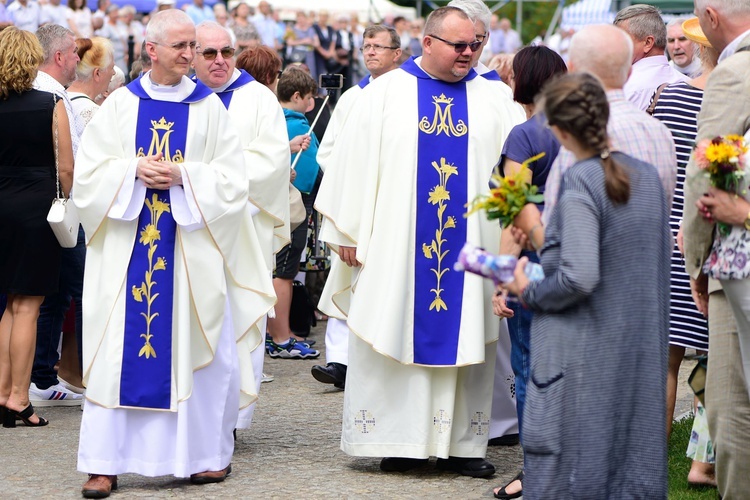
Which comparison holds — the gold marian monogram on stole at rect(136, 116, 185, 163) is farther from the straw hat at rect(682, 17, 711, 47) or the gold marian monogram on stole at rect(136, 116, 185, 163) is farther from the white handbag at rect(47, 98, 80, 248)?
the straw hat at rect(682, 17, 711, 47)

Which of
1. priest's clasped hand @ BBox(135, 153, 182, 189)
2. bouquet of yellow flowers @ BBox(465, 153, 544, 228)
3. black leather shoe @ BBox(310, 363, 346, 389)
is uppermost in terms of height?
bouquet of yellow flowers @ BBox(465, 153, 544, 228)

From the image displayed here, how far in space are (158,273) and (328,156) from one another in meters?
2.63

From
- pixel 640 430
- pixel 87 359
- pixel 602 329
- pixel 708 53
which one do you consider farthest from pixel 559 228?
pixel 87 359

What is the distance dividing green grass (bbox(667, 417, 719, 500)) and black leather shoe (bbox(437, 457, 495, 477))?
2.84 feet

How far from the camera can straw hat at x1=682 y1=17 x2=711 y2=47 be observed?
5568 millimetres

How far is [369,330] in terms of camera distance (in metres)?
5.82

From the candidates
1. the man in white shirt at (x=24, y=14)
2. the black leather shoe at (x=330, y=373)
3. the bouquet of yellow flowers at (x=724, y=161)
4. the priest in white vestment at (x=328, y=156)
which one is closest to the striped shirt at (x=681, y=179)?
the bouquet of yellow flowers at (x=724, y=161)

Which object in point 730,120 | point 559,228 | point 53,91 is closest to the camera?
point 559,228

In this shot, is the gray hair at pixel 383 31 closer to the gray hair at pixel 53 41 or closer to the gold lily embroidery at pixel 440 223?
the gray hair at pixel 53 41

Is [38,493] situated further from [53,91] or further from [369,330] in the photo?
[53,91]

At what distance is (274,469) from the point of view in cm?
588

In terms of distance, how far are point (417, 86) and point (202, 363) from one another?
170 centimetres

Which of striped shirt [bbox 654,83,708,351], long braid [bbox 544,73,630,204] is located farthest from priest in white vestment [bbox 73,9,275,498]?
long braid [bbox 544,73,630,204]

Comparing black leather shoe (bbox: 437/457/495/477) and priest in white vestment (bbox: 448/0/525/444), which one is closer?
black leather shoe (bbox: 437/457/495/477)
